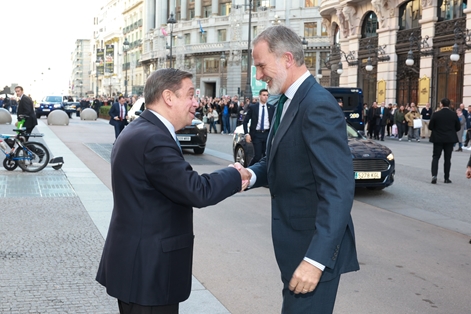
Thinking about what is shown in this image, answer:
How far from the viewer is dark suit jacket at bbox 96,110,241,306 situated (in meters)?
2.80

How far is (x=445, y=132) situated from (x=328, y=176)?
11.9 m

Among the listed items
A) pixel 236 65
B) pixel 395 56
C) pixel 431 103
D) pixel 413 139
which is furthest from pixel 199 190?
pixel 236 65

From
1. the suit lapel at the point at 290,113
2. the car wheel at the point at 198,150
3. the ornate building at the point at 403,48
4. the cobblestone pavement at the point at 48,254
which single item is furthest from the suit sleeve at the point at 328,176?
the ornate building at the point at 403,48

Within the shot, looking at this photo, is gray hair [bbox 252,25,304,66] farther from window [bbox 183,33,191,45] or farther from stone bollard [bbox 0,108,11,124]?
window [bbox 183,33,191,45]

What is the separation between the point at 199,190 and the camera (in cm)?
281

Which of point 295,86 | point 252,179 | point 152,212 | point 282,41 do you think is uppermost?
point 282,41

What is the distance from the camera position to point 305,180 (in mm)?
2764

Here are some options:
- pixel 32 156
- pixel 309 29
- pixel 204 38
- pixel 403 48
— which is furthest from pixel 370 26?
pixel 204 38

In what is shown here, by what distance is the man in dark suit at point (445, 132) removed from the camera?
45.2 feet

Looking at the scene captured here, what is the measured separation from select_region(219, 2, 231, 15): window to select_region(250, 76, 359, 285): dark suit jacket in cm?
7682

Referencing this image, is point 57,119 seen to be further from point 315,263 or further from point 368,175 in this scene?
point 315,263

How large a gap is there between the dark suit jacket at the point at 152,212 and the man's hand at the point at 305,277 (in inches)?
20.2

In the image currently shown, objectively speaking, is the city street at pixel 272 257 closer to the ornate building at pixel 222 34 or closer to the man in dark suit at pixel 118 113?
the man in dark suit at pixel 118 113

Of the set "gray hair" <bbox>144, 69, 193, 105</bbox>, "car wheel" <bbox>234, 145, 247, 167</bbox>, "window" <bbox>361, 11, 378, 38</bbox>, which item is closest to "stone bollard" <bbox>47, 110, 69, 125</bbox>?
"window" <bbox>361, 11, 378, 38</bbox>
